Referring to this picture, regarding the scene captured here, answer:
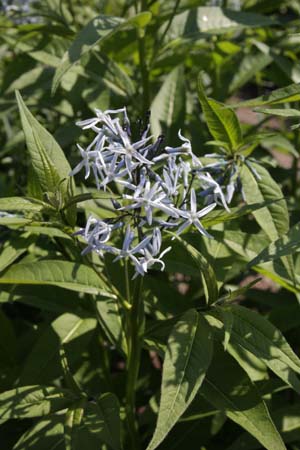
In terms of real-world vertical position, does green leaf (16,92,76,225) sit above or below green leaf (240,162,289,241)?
above

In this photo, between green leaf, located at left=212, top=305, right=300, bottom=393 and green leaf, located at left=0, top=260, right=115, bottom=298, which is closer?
green leaf, located at left=212, top=305, right=300, bottom=393

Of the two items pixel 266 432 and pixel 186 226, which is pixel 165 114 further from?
pixel 266 432

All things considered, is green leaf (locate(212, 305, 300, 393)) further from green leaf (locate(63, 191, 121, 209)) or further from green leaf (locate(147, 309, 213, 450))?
green leaf (locate(63, 191, 121, 209))

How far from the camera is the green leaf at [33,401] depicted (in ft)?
5.77

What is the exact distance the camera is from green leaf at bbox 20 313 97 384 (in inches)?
83.1

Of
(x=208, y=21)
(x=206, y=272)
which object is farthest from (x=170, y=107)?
(x=206, y=272)

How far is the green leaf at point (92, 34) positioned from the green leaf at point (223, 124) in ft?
1.42

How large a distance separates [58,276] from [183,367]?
45 centimetres

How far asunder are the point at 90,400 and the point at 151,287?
0.46 meters

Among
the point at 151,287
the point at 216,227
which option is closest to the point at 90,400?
the point at 151,287

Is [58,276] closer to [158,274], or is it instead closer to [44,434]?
[44,434]

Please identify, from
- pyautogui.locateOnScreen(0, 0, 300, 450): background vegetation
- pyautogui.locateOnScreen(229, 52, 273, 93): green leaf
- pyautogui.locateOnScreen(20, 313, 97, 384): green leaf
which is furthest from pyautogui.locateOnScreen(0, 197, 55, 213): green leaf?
pyautogui.locateOnScreen(229, 52, 273, 93): green leaf

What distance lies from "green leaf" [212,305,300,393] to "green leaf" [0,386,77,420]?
523 mm

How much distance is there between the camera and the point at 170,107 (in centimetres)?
254
